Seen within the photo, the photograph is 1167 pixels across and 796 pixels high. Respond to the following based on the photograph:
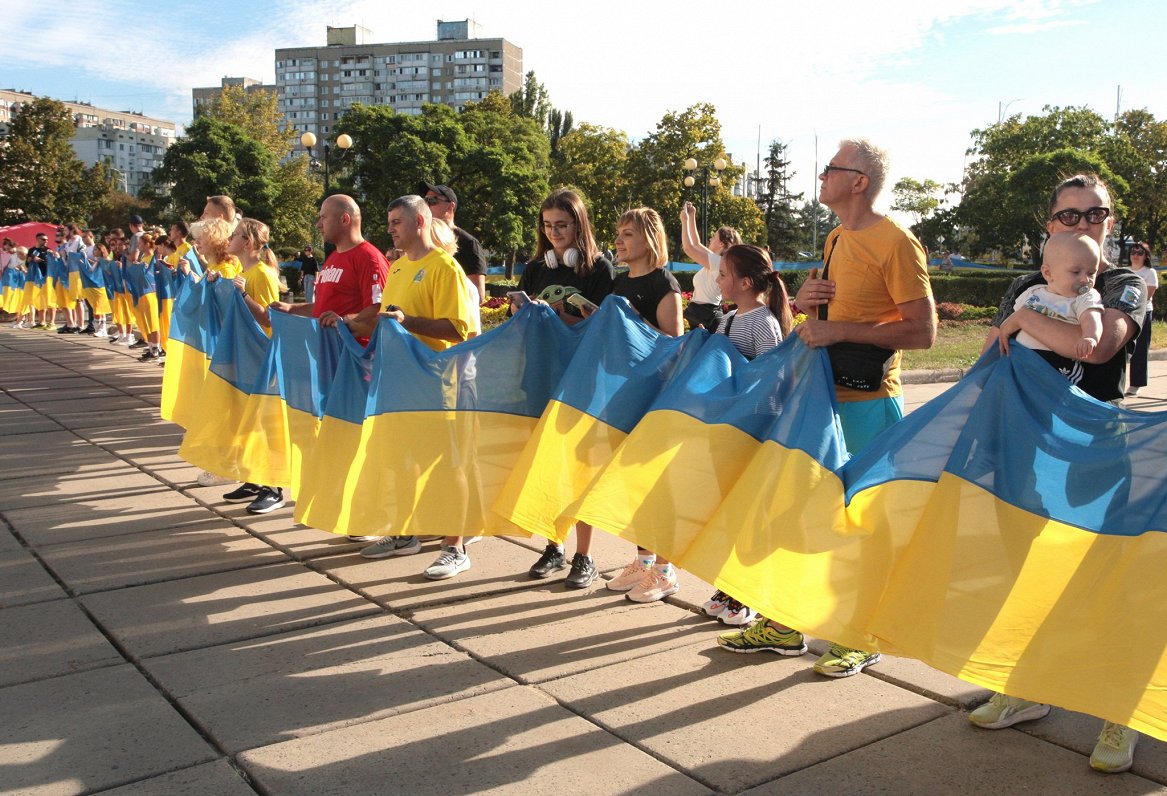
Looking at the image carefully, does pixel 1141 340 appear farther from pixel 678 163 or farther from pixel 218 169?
pixel 218 169

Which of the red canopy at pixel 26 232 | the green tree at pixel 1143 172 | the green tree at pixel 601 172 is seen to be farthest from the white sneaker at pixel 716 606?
the green tree at pixel 1143 172

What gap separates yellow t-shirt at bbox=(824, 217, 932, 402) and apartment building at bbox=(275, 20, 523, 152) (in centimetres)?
18063

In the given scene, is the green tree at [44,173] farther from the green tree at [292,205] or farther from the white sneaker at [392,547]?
the white sneaker at [392,547]

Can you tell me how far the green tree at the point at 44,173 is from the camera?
5584cm

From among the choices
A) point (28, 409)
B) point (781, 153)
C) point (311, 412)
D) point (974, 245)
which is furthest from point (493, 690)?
point (781, 153)

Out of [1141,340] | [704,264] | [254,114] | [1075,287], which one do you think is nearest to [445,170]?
[254,114]

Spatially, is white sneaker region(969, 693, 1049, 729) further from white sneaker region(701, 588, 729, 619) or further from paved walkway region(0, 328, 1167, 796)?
white sneaker region(701, 588, 729, 619)

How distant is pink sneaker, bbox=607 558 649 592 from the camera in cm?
538

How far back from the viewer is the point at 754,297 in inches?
196

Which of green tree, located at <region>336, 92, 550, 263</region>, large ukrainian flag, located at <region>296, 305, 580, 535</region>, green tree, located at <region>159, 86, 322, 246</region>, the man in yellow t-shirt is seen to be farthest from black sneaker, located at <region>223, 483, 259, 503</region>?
green tree, located at <region>159, 86, 322, 246</region>

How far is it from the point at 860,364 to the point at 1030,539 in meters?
1.04

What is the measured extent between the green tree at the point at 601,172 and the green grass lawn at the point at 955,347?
Result: 124 ft

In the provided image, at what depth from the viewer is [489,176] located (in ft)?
203

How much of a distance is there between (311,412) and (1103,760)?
4719mm
